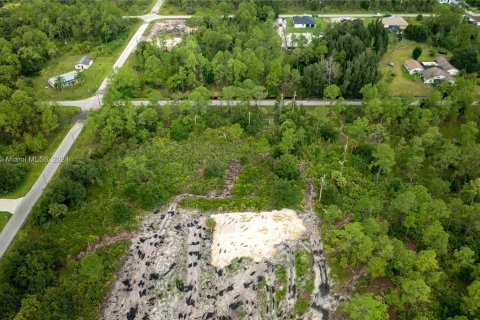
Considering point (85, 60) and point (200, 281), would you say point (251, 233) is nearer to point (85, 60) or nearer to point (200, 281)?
point (200, 281)

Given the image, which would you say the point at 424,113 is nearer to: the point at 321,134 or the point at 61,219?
the point at 321,134

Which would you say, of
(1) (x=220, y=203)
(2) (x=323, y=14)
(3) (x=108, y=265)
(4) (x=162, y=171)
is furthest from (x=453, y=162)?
(2) (x=323, y=14)

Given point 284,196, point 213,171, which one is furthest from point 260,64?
point 284,196

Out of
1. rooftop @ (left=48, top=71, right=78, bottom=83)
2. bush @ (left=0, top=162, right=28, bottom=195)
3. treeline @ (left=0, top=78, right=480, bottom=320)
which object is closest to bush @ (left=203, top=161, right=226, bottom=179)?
treeline @ (left=0, top=78, right=480, bottom=320)

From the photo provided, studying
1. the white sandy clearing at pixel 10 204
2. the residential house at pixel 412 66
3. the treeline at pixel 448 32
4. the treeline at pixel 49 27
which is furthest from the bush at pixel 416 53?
the white sandy clearing at pixel 10 204

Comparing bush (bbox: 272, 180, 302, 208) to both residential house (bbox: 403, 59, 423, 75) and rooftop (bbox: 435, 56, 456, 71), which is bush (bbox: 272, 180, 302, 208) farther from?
rooftop (bbox: 435, 56, 456, 71)

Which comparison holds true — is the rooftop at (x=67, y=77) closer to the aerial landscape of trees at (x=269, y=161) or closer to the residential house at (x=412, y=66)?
the aerial landscape of trees at (x=269, y=161)
